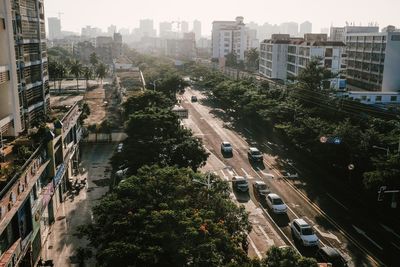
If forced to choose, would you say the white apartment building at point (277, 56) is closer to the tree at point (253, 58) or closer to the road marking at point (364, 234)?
the tree at point (253, 58)

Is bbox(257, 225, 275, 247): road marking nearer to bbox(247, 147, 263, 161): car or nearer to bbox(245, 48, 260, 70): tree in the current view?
bbox(247, 147, 263, 161): car

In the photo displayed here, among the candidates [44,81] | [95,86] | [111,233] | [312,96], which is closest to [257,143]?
[312,96]

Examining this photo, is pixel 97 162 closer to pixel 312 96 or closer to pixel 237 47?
pixel 312 96

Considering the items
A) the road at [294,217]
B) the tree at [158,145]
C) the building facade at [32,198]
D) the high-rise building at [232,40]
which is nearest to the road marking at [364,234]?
the road at [294,217]

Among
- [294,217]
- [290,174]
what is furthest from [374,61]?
[294,217]

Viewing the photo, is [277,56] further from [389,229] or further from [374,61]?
[389,229]
